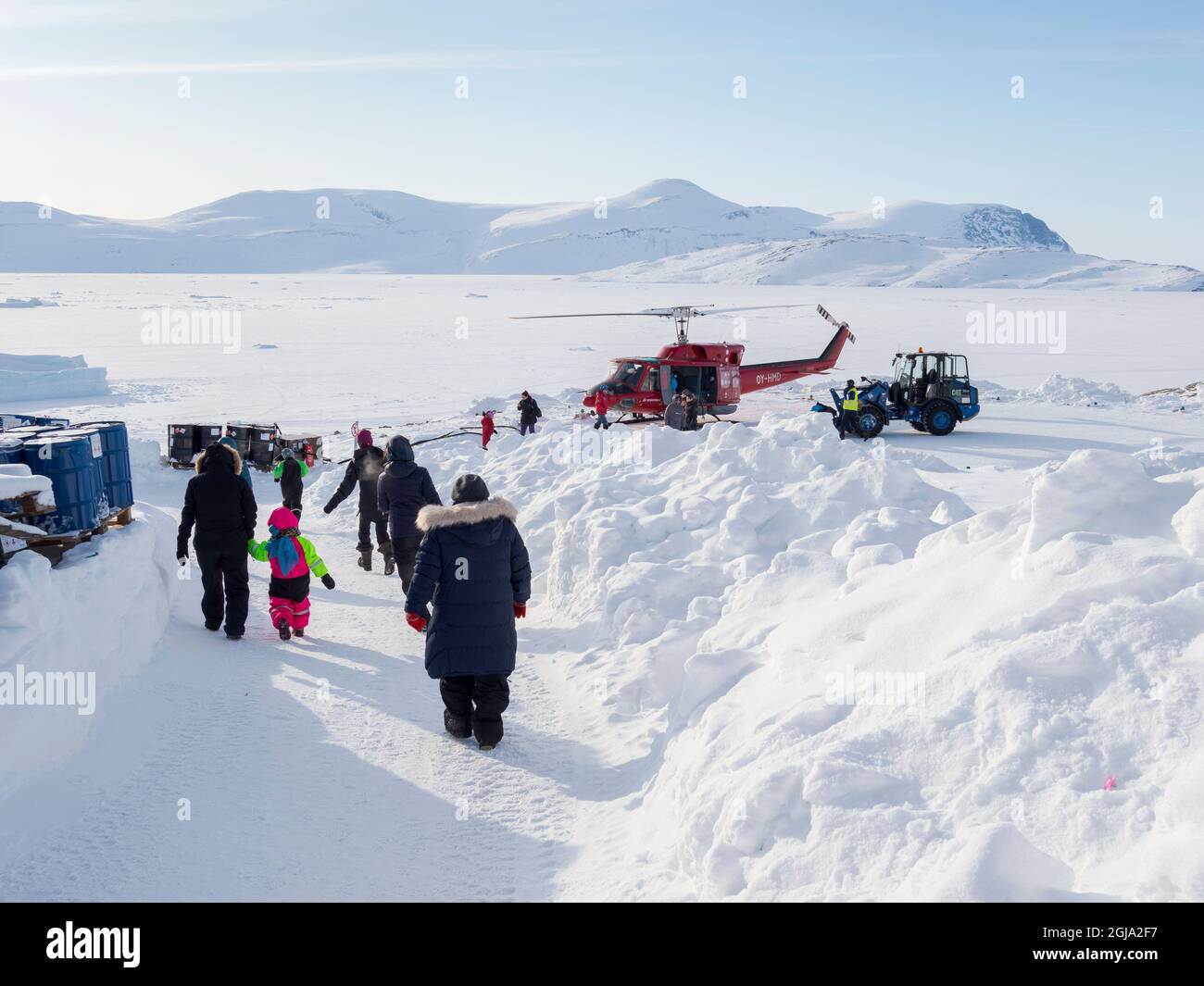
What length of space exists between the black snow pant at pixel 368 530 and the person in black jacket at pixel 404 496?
1.02 metres

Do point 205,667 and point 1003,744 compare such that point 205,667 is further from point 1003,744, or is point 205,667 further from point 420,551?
point 1003,744

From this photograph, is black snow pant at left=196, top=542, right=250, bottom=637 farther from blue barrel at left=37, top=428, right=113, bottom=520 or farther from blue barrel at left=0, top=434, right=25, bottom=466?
blue barrel at left=0, top=434, right=25, bottom=466

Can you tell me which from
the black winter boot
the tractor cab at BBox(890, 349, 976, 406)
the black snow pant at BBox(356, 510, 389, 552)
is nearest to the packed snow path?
the black winter boot

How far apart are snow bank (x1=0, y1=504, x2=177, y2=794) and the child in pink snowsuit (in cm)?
78

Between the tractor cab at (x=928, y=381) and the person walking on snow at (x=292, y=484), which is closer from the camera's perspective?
the person walking on snow at (x=292, y=484)

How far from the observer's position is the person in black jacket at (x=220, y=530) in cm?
697

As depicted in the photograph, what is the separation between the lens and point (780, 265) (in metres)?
151

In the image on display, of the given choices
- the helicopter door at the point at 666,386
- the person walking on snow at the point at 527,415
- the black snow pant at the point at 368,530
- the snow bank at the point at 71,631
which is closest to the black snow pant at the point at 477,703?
the snow bank at the point at 71,631

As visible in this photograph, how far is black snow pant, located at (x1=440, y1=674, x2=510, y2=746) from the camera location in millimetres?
5328

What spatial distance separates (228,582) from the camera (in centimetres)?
704

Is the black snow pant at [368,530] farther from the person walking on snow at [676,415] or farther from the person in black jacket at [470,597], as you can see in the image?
the person walking on snow at [676,415]

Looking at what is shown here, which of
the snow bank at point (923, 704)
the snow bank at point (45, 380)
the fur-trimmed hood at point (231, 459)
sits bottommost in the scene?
the snow bank at point (923, 704)

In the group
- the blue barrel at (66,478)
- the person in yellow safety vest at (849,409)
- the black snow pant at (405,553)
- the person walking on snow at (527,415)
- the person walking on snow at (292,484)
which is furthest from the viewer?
the person in yellow safety vest at (849,409)

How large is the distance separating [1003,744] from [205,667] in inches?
192
